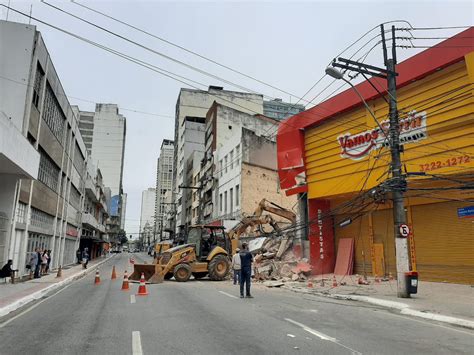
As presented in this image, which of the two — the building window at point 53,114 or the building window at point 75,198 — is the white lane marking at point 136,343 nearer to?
the building window at point 53,114

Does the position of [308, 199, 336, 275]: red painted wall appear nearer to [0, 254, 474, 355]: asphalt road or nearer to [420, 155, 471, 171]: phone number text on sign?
[420, 155, 471, 171]: phone number text on sign

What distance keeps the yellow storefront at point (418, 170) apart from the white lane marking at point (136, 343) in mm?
9850

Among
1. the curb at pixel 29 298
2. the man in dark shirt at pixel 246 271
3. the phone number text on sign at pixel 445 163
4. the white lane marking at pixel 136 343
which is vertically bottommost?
the curb at pixel 29 298

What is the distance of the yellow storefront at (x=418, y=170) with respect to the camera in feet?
50.1

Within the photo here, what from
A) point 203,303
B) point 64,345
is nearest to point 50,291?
point 203,303

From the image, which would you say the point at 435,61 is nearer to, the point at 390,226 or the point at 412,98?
the point at 412,98

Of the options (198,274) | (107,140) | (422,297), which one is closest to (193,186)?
(198,274)

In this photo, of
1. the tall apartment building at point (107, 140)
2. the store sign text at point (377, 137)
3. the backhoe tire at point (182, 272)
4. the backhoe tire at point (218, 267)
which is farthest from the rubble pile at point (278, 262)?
the tall apartment building at point (107, 140)

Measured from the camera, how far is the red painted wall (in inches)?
907

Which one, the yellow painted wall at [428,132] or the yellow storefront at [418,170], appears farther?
the yellow storefront at [418,170]

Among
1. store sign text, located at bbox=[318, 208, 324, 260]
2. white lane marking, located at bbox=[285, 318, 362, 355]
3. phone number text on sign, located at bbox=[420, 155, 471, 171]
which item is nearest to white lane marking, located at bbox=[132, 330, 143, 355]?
white lane marking, located at bbox=[285, 318, 362, 355]

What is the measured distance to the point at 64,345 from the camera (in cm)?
661

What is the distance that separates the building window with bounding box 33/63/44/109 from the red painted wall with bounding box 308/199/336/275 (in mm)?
16678

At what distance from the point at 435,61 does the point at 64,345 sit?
53.2ft
